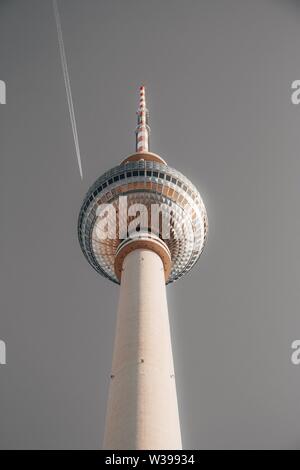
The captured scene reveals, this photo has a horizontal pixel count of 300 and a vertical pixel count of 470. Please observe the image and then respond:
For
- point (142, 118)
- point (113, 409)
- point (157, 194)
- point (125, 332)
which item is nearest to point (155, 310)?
point (125, 332)

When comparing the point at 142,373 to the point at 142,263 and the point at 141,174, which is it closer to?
the point at 142,263

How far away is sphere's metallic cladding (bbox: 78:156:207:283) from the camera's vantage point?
A: 52.2 metres

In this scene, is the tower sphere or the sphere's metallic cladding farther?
the sphere's metallic cladding

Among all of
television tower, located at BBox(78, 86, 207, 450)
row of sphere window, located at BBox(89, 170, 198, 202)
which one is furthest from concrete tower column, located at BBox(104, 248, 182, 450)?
row of sphere window, located at BBox(89, 170, 198, 202)

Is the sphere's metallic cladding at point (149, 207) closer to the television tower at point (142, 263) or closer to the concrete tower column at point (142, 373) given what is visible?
the television tower at point (142, 263)

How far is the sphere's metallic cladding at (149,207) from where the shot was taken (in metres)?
52.2

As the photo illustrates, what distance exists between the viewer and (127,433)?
29.6 m

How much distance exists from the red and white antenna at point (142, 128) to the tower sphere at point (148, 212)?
8.50 metres

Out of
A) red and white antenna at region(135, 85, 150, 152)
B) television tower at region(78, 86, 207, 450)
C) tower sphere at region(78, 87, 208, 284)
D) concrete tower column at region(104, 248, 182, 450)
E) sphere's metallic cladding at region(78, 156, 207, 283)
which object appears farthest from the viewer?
red and white antenna at region(135, 85, 150, 152)

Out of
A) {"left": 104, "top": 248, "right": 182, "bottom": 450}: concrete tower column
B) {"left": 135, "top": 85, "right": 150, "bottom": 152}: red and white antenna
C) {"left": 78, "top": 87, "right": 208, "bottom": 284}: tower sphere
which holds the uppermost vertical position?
{"left": 135, "top": 85, "right": 150, "bottom": 152}: red and white antenna

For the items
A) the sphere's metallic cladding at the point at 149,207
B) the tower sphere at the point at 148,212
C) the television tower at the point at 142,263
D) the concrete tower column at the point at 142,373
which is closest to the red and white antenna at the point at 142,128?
the television tower at the point at 142,263

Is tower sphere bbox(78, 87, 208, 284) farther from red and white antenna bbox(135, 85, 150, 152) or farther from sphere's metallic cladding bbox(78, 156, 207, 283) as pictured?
red and white antenna bbox(135, 85, 150, 152)

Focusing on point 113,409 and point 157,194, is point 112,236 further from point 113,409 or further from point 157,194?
point 113,409

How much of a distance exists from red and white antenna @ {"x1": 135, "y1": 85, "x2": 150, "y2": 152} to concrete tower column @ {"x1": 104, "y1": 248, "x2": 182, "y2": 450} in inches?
971
